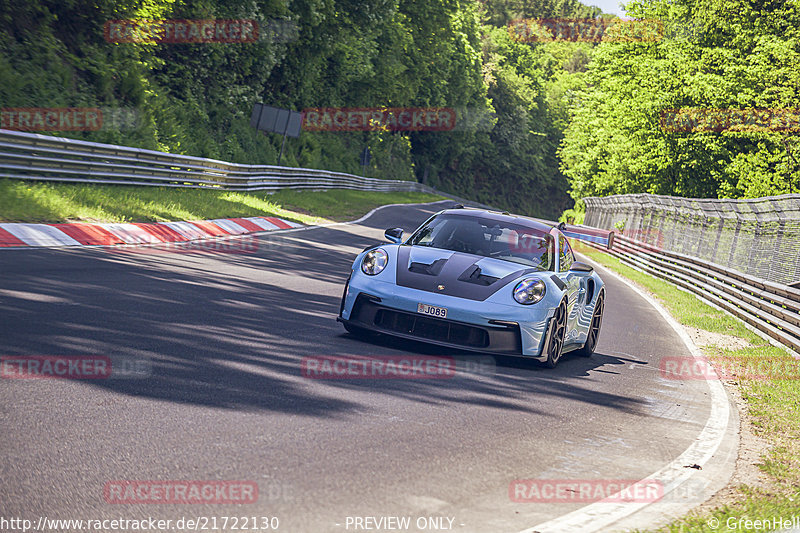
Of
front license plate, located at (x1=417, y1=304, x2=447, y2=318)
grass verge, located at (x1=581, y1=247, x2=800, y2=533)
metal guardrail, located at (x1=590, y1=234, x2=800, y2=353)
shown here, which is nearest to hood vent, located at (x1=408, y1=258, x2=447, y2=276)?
front license plate, located at (x1=417, y1=304, x2=447, y2=318)

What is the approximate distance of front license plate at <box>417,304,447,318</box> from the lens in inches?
296

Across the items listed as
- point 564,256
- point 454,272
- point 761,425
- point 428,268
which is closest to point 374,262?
point 428,268

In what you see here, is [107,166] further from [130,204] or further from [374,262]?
[374,262]

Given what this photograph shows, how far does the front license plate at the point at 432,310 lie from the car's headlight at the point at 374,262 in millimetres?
670

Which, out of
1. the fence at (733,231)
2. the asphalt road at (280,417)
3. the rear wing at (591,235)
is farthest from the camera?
the rear wing at (591,235)

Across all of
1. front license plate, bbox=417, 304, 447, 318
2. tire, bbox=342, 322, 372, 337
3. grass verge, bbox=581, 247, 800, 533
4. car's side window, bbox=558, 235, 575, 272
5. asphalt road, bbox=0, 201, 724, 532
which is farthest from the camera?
car's side window, bbox=558, 235, 575, 272

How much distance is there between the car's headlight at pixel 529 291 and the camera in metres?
7.75

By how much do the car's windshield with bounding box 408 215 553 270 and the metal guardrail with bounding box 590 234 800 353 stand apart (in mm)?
5431

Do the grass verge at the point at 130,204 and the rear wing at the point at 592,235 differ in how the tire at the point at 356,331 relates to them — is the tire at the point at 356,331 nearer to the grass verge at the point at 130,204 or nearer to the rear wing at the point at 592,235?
the grass verge at the point at 130,204

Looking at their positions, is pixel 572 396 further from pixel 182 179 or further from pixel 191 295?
pixel 182 179

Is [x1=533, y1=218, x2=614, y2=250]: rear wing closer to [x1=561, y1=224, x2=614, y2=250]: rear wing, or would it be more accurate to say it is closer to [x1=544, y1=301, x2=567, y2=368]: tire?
[x1=561, y1=224, x2=614, y2=250]: rear wing

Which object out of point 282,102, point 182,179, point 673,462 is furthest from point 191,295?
point 282,102

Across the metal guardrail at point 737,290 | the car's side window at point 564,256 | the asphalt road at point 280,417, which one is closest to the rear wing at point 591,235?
the metal guardrail at point 737,290

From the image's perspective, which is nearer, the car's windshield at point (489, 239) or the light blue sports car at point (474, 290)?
the light blue sports car at point (474, 290)
